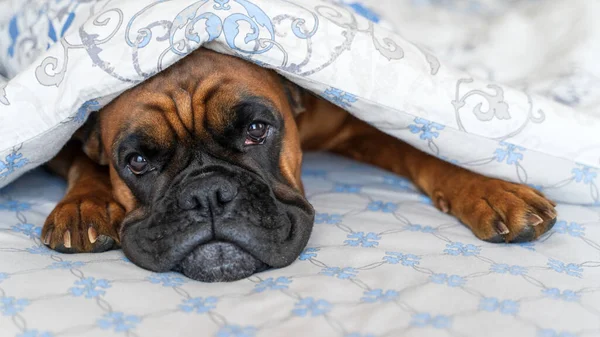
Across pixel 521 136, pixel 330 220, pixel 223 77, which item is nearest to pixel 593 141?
pixel 521 136

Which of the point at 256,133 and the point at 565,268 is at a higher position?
the point at 256,133

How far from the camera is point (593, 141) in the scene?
1.90 metres

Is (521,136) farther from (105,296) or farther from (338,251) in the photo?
(105,296)

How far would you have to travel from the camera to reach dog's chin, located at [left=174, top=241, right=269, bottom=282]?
5.13ft

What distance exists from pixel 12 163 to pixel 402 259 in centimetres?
99

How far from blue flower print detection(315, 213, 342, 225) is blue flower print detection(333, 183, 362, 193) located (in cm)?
24

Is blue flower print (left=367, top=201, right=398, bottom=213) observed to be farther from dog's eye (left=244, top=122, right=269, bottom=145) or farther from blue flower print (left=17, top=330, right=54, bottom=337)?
blue flower print (left=17, top=330, right=54, bottom=337)

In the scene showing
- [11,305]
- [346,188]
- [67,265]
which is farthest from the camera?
[346,188]

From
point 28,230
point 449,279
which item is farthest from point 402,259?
point 28,230

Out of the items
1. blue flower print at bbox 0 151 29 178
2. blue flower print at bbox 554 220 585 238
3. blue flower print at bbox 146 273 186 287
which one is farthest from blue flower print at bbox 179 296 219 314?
blue flower print at bbox 554 220 585 238

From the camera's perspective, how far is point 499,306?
1.38 meters

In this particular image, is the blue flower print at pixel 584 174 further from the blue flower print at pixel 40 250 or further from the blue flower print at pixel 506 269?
the blue flower print at pixel 40 250

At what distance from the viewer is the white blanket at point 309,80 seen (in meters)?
1.72

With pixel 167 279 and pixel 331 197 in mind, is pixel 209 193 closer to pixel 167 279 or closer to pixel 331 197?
pixel 167 279
